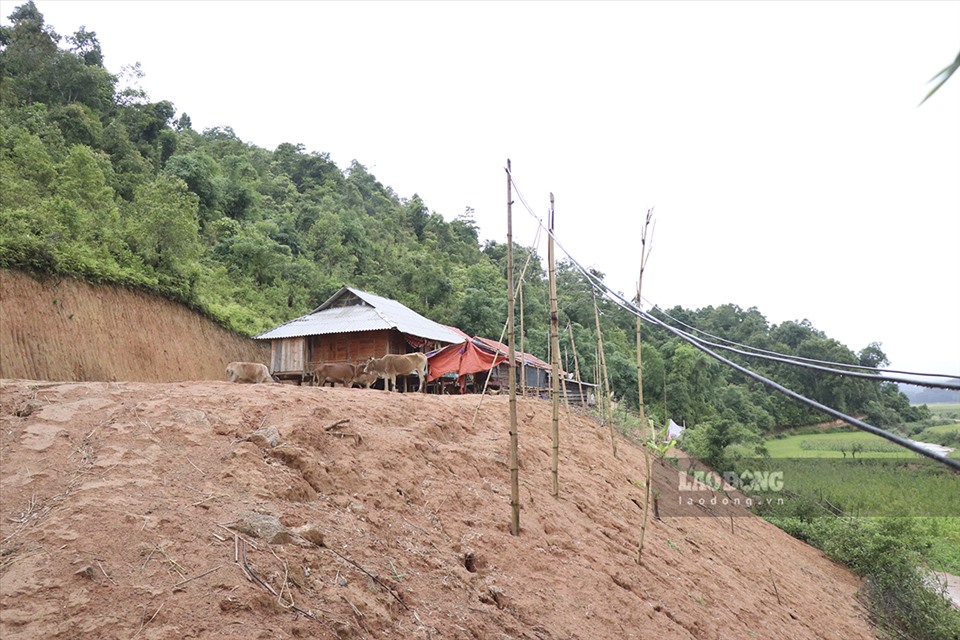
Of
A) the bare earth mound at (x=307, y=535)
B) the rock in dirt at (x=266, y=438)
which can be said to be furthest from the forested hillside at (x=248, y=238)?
the rock in dirt at (x=266, y=438)

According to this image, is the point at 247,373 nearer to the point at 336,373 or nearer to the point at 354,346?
the point at 336,373

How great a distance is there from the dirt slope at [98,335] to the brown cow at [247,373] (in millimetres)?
3778

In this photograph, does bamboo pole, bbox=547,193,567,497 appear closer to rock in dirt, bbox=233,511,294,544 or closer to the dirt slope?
rock in dirt, bbox=233,511,294,544

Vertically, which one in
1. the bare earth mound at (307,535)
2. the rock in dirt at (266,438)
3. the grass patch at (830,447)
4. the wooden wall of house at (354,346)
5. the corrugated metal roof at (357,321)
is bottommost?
the grass patch at (830,447)

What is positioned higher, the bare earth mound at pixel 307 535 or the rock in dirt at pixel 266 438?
the rock in dirt at pixel 266 438

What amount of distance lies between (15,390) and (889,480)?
2424cm

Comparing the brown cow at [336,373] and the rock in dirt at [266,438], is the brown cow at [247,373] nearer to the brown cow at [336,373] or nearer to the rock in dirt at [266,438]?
the brown cow at [336,373]

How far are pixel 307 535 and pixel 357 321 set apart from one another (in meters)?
12.2

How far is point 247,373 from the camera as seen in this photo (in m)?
8.79

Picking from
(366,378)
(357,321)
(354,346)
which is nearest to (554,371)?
(366,378)

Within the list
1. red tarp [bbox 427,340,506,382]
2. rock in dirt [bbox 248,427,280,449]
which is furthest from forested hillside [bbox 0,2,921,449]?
rock in dirt [bbox 248,427,280,449]

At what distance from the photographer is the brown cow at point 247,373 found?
869 cm

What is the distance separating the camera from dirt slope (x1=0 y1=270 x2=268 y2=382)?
9.62 meters

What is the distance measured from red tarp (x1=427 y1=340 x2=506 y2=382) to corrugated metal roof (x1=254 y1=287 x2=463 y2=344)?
2.28 metres
